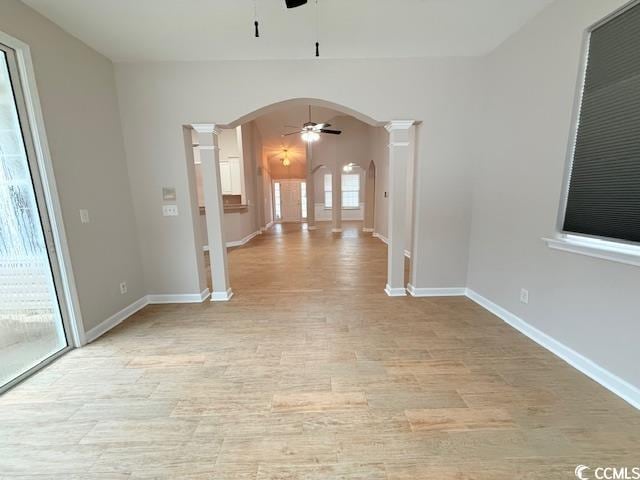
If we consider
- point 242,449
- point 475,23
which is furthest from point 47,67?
point 475,23

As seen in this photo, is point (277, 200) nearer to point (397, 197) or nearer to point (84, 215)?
point (397, 197)

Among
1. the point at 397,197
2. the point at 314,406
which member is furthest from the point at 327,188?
the point at 314,406

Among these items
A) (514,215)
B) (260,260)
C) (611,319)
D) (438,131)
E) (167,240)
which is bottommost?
A: (260,260)

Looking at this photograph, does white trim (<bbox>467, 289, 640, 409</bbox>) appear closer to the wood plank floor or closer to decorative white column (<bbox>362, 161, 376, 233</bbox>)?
the wood plank floor

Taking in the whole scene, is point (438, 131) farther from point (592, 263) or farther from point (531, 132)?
point (592, 263)

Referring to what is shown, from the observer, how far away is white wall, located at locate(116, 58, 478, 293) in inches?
116

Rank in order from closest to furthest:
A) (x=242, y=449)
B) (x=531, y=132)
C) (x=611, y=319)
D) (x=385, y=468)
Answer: (x=385, y=468)
(x=242, y=449)
(x=611, y=319)
(x=531, y=132)

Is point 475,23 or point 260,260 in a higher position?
point 475,23

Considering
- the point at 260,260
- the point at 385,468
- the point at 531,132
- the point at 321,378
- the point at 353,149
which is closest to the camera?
the point at 385,468

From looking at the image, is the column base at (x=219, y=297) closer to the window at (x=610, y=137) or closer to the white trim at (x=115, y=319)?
the white trim at (x=115, y=319)

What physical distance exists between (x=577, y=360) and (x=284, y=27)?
145 inches

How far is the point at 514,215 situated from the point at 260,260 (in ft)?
14.1

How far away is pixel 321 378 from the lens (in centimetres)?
190

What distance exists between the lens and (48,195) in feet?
7.06
